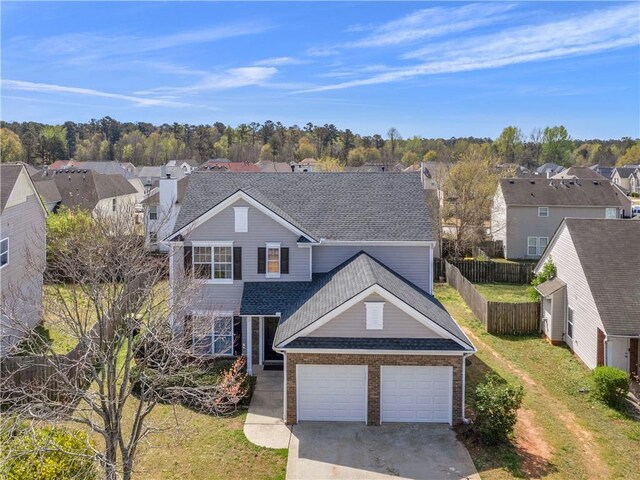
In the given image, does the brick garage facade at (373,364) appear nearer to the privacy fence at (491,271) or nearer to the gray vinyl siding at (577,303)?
the gray vinyl siding at (577,303)

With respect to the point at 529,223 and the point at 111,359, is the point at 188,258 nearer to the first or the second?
the point at 111,359

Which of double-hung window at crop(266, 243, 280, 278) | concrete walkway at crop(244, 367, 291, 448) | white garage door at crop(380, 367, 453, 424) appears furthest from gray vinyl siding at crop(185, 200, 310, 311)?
white garage door at crop(380, 367, 453, 424)

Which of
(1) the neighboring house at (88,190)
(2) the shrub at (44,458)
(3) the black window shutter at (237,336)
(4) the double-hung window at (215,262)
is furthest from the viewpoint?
(1) the neighboring house at (88,190)

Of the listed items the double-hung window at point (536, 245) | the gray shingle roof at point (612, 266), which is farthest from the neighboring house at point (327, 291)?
the double-hung window at point (536, 245)

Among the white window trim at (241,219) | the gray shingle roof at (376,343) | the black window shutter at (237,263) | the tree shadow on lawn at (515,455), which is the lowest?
the tree shadow on lawn at (515,455)

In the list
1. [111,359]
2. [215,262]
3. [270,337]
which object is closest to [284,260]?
[215,262]

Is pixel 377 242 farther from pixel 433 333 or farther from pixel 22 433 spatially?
pixel 22 433
